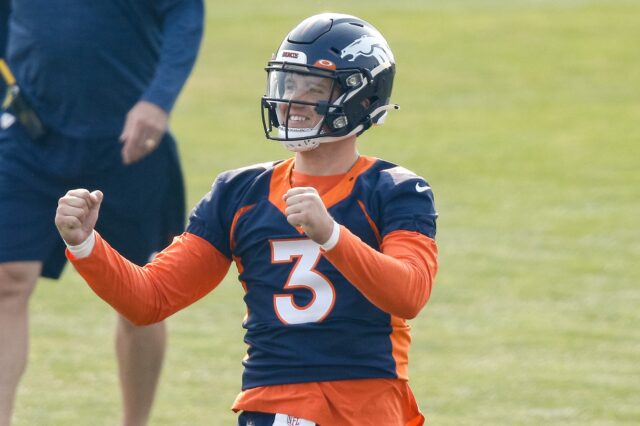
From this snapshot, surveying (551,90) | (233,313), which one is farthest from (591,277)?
(551,90)

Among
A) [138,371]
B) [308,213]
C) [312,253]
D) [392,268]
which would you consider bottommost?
[138,371]

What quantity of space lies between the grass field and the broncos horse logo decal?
109 inches

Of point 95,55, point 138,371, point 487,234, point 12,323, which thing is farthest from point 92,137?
point 487,234

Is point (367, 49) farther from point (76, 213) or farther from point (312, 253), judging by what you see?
point (76, 213)

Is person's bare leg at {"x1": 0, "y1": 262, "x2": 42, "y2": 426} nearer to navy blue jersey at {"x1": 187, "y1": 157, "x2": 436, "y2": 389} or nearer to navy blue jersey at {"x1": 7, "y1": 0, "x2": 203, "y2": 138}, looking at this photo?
navy blue jersey at {"x1": 7, "y1": 0, "x2": 203, "y2": 138}

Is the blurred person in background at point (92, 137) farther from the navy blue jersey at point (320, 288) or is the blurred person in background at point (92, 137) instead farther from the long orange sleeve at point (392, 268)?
the long orange sleeve at point (392, 268)

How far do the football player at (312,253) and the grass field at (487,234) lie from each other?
2.52 m

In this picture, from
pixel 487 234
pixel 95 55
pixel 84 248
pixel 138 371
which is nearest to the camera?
pixel 84 248

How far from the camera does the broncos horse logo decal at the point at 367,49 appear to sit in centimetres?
455

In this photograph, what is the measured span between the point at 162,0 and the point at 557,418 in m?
2.52

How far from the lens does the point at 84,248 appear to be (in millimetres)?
4305

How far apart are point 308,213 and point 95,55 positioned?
255 cm

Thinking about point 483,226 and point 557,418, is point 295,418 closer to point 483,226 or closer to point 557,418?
point 557,418

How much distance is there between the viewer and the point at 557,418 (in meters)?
7.01
